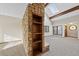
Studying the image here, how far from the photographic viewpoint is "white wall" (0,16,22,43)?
1.30m

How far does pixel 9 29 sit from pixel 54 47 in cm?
86

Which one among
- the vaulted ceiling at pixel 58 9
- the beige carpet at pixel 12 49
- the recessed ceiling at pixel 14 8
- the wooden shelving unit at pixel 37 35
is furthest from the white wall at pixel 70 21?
the beige carpet at pixel 12 49

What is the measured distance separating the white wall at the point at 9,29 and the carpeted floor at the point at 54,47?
0.29 feet

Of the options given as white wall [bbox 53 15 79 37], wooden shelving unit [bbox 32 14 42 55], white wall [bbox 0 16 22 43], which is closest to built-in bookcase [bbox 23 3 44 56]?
wooden shelving unit [bbox 32 14 42 55]

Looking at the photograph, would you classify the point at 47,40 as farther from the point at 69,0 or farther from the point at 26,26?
the point at 69,0

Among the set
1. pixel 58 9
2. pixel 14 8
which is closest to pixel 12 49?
pixel 14 8

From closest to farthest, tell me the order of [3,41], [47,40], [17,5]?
[3,41] → [17,5] → [47,40]

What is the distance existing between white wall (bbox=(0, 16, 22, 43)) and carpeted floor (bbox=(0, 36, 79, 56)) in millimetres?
88

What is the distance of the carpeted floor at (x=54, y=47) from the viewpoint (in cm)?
137

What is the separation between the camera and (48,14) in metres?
1.52

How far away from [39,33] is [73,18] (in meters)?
0.65

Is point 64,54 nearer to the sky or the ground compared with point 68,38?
nearer to the ground

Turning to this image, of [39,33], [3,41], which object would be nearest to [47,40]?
[39,33]

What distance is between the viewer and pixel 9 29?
4.41 feet
